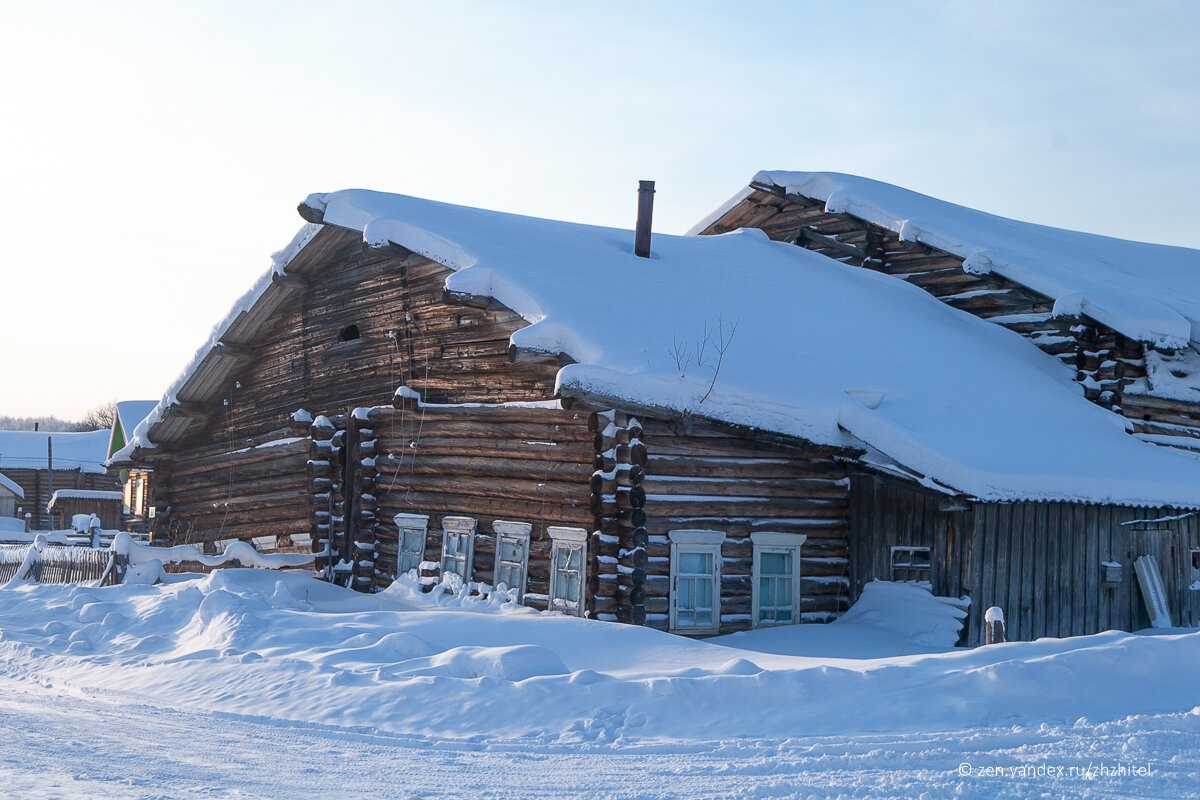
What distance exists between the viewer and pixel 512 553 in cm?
1470

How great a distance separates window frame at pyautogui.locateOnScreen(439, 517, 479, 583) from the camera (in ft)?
49.6

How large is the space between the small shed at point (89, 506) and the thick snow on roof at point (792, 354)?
134 feet

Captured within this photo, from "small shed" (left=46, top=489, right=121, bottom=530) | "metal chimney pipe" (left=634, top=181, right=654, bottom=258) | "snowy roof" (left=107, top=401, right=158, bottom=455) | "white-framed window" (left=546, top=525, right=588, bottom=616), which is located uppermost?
"metal chimney pipe" (left=634, top=181, right=654, bottom=258)

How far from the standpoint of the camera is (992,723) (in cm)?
782

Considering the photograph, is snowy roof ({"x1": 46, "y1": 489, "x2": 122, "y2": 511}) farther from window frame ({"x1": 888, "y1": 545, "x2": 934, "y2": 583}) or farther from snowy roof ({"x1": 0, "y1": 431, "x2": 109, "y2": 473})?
window frame ({"x1": 888, "y1": 545, "x2": 934, "y2": 583})

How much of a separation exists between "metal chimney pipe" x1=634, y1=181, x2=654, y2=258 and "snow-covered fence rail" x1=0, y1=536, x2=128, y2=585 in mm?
8862

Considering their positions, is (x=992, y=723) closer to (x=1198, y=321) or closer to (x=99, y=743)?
(x=99, y=743)

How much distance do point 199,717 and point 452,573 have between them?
7169 millimetres

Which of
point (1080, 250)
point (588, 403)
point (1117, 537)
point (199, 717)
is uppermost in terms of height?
point (1080, 250)

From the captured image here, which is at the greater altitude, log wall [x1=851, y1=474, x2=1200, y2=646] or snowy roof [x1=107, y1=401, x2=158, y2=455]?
snowy roof [x1=107, y1=401, x2=158, y2=455]

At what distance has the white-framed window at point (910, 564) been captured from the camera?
1400 centimetres

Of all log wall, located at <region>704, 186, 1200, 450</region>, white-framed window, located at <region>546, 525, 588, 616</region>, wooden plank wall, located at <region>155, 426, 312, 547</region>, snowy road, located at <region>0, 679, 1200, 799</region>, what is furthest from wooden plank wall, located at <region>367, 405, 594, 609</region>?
log wall, located at <region>704, 186, 1200, 450</region>

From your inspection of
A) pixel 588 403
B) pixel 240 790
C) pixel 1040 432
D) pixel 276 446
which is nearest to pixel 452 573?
pixel 588 403

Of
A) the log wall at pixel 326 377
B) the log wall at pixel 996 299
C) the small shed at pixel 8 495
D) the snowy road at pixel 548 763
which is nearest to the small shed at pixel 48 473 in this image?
the small shed at pixel 8 495
